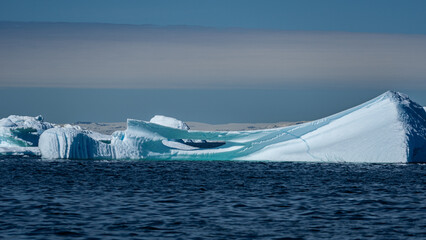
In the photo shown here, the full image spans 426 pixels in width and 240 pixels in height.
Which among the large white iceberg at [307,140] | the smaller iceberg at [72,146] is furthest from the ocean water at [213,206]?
the smaller iceberg at [72,146]

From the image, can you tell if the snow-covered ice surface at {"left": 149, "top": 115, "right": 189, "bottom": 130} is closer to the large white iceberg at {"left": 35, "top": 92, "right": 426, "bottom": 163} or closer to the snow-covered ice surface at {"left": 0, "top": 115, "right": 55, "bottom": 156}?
the snow-covered ice surface at {"left": 0, "top": 115, "right": 55, "bottom": 156}

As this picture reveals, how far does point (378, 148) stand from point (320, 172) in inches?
129

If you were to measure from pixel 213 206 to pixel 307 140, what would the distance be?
55.1ft

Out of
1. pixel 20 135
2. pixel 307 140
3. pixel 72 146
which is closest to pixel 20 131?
pixel 20 135

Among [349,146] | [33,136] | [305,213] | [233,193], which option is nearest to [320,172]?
[349,146]

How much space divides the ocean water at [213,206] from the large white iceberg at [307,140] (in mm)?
3573

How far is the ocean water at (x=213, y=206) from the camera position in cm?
1293

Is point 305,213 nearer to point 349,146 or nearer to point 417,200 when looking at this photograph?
point 417,200

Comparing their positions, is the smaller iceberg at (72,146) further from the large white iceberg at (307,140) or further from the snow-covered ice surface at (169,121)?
the snow-covered ice surface at (169,121)

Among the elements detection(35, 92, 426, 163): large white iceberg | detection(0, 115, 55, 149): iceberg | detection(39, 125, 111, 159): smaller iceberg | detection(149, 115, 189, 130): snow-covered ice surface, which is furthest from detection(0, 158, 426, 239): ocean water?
detection(149, 115, 189, 130): snow-covered ice surface

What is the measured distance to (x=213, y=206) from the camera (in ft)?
55.7

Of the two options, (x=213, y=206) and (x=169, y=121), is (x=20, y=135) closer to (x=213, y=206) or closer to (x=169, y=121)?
(x=169, y=121)

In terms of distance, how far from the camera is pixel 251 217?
14.9 m

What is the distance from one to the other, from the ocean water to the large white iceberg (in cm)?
357
